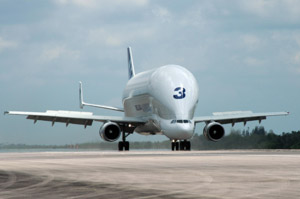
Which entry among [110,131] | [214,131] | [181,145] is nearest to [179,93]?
[181,145]

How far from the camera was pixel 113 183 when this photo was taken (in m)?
13.5

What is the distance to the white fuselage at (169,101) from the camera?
44781 mm

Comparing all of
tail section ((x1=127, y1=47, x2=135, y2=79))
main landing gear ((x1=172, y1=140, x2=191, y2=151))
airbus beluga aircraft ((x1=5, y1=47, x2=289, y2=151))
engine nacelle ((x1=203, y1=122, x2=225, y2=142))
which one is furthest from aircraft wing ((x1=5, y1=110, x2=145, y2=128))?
tail section ((x1=127, y1=47, x2=135, y2=79))

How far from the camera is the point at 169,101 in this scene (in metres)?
46.2

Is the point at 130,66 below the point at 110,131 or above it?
above

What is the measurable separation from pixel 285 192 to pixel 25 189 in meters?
4.62

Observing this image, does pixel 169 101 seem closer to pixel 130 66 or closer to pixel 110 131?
pixel 110 131

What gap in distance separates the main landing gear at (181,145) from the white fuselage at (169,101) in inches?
61.3

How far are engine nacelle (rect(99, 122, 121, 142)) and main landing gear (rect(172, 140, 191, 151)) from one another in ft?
13.6

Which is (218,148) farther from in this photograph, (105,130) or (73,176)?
(73,176)

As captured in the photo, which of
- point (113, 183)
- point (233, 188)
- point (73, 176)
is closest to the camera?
point (233, 188)

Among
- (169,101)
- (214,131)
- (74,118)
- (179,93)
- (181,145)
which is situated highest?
(179,93)

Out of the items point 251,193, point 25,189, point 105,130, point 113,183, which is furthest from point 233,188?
point 105,130

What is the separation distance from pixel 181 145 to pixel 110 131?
5215mm
